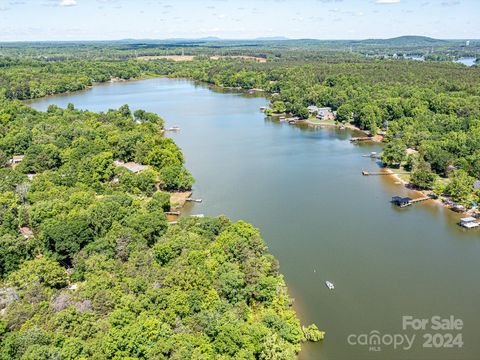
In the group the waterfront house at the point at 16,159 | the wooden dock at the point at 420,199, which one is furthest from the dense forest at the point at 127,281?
the wooden dock at the point at 420,199

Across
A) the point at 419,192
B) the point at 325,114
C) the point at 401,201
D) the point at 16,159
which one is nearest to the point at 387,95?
the point at 325,114

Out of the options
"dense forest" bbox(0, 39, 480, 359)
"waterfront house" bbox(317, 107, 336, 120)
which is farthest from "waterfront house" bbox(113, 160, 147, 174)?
"waterfront house" bbox(317, 107, 336, 120)

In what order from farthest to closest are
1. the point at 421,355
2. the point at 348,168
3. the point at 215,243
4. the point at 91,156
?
1. the point at 348,168
2. the point at 91,156
3. the point at 215,243
4. the point at 421,355

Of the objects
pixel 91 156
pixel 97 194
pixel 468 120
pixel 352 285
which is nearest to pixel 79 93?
pixel 91 156

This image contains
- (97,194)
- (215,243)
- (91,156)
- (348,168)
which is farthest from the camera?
(348,168)

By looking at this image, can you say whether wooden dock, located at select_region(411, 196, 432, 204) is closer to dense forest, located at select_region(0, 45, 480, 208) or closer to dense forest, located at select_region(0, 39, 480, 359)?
dense forest, located at select_region(0, 45, 480, 208)

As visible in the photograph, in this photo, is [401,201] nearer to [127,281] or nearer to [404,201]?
[404,201]

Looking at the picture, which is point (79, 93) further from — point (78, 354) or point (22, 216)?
point (78, 354)
